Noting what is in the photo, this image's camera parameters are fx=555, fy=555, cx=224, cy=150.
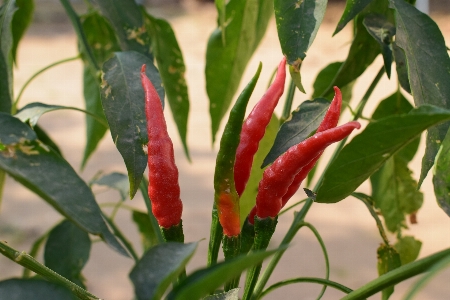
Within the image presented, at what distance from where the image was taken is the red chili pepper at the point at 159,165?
338 mm

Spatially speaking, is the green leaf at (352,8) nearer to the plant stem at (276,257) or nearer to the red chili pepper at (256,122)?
the red chili pepper at (256,122)

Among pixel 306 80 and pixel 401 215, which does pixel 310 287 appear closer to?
pixel 401 215

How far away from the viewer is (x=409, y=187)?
555 mm

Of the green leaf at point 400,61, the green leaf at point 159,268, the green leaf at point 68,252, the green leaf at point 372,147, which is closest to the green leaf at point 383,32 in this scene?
the green leaf at point 400,61

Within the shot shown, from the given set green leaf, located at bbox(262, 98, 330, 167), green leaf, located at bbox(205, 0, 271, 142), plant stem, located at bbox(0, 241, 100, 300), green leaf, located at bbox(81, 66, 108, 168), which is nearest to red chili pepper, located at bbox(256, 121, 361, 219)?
green leaf, located at bbox(262, 98, 330, 167)

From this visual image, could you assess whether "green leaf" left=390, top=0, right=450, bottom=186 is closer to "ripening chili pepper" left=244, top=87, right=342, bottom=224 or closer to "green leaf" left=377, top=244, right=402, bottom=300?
"ripening chili pepper" left=244, top=87, right=342, bottom=224

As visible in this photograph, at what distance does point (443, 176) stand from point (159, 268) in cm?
15

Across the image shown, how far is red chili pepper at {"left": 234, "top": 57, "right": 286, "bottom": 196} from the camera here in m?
0.34

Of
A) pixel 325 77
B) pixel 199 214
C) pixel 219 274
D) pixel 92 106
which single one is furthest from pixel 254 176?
pixel 199 214

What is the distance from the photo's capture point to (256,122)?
0.35m

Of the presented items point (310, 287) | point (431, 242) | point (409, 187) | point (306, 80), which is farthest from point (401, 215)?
point (306, 80)

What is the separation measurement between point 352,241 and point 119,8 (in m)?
1.08

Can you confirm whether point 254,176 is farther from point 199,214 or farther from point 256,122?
point 199,214

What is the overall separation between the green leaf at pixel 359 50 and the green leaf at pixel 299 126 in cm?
6
